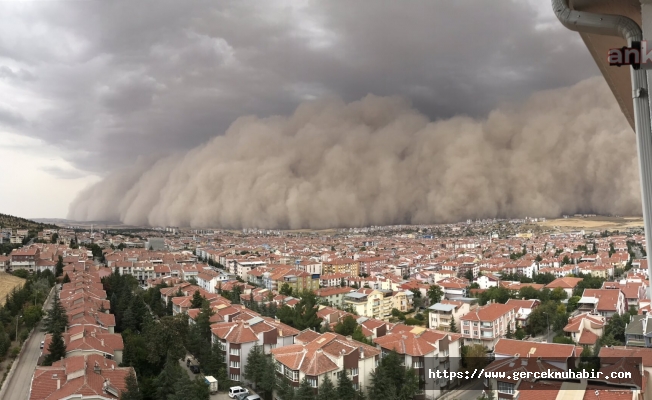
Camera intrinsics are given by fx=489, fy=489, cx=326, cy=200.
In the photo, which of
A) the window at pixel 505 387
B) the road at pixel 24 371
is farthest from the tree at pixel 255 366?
the window at pixel 505 387

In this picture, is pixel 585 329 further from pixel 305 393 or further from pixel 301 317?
pixel 305 393

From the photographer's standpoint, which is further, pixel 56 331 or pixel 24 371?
pixel 56 331

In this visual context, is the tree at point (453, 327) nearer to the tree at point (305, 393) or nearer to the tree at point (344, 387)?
the tree at point (344, 387)

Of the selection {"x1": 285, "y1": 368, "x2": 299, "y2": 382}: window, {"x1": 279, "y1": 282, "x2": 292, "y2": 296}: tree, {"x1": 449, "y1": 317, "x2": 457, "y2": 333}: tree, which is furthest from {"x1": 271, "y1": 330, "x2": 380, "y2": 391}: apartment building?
{"x1": 279, "y1": 282, "x2": 292, "y2": 296}: tree

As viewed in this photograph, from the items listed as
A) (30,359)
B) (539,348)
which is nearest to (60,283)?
(30,359)

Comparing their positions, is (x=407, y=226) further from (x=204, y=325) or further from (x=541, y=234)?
(x=204, y=325)

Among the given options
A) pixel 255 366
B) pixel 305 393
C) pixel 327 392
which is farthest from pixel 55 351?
pixel 327 392
